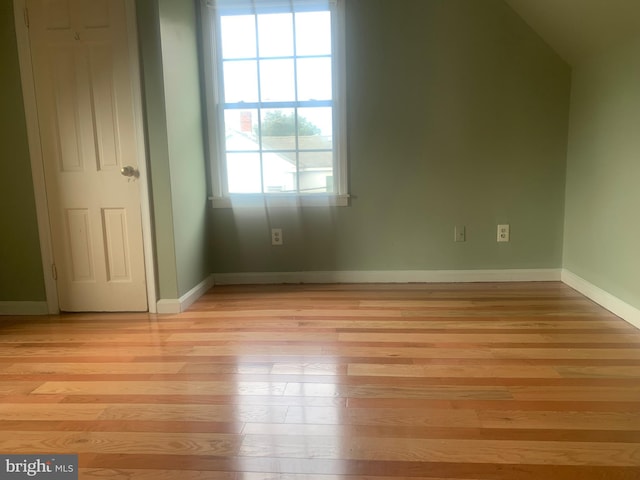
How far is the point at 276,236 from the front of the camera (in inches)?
Result: 142

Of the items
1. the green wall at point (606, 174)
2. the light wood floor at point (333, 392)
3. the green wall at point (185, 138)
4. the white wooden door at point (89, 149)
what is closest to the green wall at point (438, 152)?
the green wall at point (606, 174)

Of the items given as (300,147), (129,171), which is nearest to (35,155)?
(129,171)

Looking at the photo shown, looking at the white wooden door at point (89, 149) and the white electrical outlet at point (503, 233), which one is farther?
the white electrical outlet at point (503, 233)

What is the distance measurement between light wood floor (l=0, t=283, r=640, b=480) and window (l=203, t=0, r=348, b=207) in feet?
3.57

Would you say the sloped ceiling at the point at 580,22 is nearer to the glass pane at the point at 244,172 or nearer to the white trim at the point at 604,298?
the white trim at the point at 604,298

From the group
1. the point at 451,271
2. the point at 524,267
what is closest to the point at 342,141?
the point at 451,271

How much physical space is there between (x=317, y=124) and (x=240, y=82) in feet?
2.20

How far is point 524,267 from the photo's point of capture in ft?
11.5

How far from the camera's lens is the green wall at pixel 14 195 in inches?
109

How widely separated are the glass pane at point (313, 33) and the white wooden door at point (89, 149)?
125cm

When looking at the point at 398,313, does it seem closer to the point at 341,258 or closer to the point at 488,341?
the point at 488,341

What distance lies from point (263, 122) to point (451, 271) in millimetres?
1862

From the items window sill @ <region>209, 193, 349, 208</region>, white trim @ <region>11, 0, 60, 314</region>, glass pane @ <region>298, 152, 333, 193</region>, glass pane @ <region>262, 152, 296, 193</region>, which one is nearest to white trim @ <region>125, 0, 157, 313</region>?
white trim @ <region>11, 0, 60, 314</region>

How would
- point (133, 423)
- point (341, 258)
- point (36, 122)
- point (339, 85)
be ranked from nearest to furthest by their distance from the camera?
point (133, 423) → point (36, 122) → point (339, 85) → point (341, 258)
